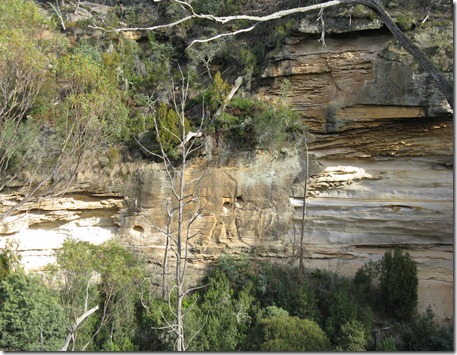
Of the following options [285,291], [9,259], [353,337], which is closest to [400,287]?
[353,337]

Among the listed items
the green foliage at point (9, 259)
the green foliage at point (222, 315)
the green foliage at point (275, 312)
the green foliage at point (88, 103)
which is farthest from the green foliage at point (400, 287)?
the green foliage at point (9, 259)

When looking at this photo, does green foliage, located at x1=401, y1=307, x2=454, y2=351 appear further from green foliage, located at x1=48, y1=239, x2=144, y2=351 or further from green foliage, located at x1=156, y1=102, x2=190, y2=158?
green foliage, located at x1=156, y1=102, x2=190, y2=158

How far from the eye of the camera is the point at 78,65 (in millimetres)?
15086

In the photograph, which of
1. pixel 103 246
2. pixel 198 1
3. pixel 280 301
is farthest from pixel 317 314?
pixel 198 1

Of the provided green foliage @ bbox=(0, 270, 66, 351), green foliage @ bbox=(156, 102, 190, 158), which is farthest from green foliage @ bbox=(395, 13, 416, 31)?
green foliage @ bbox=(0, 270, 66, 351)

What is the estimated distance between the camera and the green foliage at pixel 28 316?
43.9ft

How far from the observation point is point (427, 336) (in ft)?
44.3

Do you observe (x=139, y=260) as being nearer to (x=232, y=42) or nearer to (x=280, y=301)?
(x=280, y=301)

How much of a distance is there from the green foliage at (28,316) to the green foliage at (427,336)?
32.5 feet

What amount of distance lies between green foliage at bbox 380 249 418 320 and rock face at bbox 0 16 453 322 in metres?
0.92

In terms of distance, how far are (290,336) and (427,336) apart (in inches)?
170

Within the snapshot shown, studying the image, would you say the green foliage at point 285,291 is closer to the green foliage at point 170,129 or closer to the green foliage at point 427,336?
the green foliage at point 427,336

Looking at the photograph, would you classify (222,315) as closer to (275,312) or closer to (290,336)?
(275,312)

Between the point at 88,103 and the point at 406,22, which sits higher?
the point at 406,22
